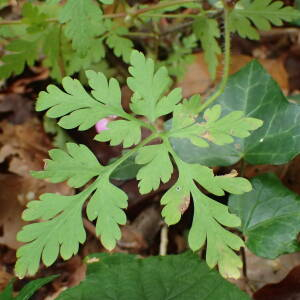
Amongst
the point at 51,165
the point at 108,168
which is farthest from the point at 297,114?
the point at 51,165

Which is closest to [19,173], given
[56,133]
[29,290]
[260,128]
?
[56,133]

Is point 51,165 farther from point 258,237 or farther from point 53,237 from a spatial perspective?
point 258,237

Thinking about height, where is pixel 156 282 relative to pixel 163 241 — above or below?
above

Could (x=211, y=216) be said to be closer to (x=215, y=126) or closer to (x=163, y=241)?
(x=215, y=126)

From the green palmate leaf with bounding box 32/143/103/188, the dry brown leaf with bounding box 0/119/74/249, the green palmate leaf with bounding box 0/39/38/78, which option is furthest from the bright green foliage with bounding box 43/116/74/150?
the green palmate leaf with bounding box 32/143/103/188

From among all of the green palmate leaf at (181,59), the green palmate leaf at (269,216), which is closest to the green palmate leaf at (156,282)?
the green palmate leaf at (269,216)

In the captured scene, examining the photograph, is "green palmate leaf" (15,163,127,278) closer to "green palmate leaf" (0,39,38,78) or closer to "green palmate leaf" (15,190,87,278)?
"green palmate leaf" (15,190,87,278)

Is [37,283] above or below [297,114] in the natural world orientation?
below
